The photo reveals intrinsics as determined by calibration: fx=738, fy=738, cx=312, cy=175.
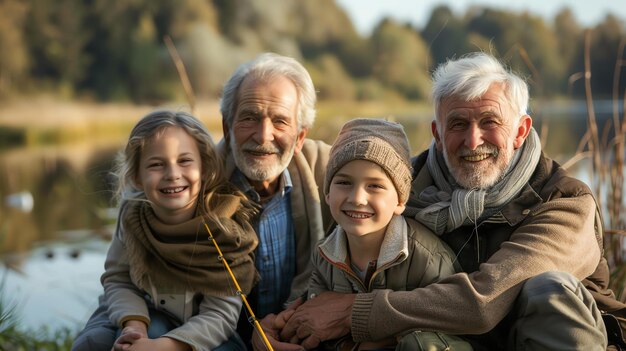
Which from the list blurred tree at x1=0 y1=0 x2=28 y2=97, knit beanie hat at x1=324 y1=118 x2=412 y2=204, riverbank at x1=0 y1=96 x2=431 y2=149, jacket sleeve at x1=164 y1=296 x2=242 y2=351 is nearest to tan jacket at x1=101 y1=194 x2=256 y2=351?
jacket sleeve at x1=164 y1=296 x2=242 y2=351

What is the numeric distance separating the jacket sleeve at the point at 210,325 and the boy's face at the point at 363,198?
0.70 meters

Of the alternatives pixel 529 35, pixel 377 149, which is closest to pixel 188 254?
pixel 377 149

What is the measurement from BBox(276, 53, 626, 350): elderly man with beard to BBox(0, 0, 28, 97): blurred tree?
25076 mm

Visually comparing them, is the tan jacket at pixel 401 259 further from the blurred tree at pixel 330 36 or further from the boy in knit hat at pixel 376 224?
the blurred tree at pixel 330 36

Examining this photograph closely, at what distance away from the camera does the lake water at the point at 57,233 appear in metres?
6.29

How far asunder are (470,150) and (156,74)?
25545 millimetres

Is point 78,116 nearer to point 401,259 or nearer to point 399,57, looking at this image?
point 399,57

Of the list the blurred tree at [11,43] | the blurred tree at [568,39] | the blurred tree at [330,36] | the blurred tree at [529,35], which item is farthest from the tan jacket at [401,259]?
the blurred tree at [568,39]

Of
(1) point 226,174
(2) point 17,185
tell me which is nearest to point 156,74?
(2) point 17,185

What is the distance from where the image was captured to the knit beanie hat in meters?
2.82

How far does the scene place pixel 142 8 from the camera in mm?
30500

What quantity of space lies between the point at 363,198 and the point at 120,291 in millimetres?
1223

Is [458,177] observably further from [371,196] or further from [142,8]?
[142,8]

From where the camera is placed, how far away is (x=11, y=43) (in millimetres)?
27844
